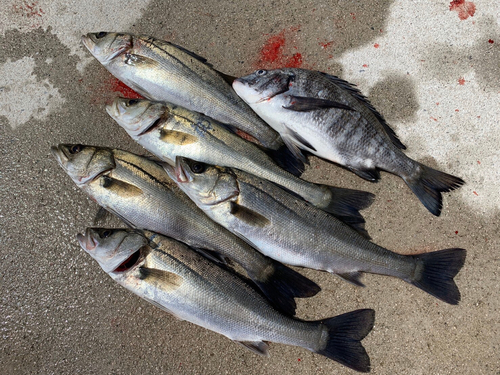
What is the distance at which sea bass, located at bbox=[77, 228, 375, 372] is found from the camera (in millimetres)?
2904

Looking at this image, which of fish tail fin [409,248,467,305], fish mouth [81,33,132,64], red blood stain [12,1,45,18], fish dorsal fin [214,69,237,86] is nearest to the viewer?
fish tail fin [409,248,467,305]

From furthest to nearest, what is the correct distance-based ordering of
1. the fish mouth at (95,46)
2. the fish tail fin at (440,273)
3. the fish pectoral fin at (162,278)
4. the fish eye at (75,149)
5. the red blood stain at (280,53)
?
the red blood stain at (280,53) < the fish mouth at (95,46) < the fish eye at (75,149) < the fish tail fin at (440,273) < the fish pectoral fin at (162,278)

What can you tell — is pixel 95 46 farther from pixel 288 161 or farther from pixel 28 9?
pixel 288 161

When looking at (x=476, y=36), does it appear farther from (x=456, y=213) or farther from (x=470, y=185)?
(x=456, y=213)

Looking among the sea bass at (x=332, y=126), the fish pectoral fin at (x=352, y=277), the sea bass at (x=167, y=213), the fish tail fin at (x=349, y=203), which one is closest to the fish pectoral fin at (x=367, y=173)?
the sea bass at (x=332, y=126)

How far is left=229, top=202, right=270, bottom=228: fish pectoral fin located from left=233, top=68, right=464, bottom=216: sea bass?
81 centimetres

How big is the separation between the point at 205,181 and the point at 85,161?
1.16 meters

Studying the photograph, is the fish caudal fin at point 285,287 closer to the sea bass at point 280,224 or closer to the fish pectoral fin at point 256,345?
the sea bass at point 280,224

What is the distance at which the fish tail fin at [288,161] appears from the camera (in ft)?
11.0

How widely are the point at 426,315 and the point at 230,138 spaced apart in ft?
8.19

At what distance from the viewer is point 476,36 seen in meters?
3.63

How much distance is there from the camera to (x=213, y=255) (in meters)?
3.11

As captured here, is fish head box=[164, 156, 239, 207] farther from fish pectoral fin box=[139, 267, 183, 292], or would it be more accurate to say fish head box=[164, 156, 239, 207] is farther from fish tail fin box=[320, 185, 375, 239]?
fish tail fin box=[320, 185, 375, 239]

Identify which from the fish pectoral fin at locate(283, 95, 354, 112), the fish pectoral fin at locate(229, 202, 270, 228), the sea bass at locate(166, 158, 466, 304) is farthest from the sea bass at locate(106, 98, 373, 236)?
the fish pectoral fin at locate(283, 95, 354, 112)
